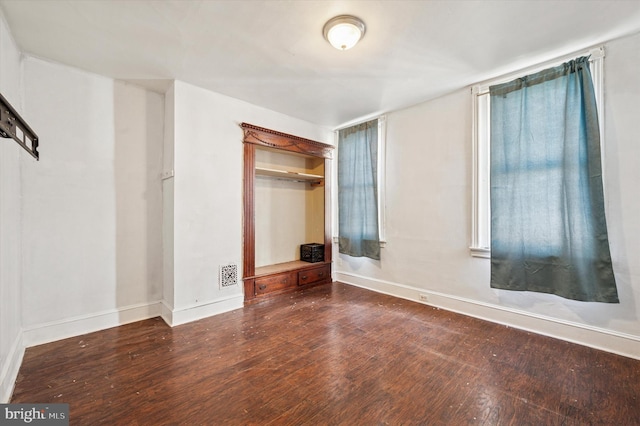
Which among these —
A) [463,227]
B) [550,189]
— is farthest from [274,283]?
[550,189]

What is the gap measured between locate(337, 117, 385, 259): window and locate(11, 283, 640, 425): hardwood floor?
4.81ft

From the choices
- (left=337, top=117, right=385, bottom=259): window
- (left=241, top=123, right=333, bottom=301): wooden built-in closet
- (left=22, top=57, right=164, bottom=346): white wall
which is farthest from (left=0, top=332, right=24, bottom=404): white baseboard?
(left=337, top=117, right=385, bottom=259): window

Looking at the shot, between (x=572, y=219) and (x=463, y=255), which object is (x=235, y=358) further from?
(x=572, y=219)

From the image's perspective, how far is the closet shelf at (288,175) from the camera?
12.7 ft

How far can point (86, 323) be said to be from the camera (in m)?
2.65

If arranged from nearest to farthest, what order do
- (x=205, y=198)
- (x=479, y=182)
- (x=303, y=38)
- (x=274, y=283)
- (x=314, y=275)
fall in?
(x=303, y=38) < (x=479, y=182) < (x=205, y=198) < (x=274, y=283) < (x=314, y=275)

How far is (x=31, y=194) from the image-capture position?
7.91 ft

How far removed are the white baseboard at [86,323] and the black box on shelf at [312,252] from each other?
215 centimetres

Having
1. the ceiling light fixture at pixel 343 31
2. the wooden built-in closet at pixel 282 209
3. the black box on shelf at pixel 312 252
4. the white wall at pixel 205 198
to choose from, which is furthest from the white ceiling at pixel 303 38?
the black box on shelf at pixel 312 252

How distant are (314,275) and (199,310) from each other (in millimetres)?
1821

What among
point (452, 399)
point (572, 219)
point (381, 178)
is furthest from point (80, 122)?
point (572, 219)

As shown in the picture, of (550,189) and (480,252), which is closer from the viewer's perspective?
(550,189)

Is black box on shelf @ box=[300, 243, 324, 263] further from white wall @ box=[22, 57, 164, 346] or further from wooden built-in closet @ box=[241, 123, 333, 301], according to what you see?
white wall @ box=[22, 57, 164, 346]

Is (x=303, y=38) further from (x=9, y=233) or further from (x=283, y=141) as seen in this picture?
(x=9, y=233)
